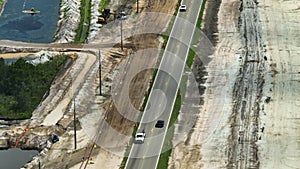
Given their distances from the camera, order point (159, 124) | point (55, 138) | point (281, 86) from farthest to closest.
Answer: point (281, 86), point (159, 124), point (55, 138)

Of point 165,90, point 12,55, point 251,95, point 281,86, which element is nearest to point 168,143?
point 165,90

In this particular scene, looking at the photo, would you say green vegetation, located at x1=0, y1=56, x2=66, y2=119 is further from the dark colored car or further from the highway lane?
the dark colored car

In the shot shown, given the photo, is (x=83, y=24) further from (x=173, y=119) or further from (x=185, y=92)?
(x=173, y=119)

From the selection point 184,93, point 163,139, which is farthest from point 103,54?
point 163,139

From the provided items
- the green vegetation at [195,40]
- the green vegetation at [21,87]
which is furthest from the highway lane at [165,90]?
the green vegetation at [21,87]

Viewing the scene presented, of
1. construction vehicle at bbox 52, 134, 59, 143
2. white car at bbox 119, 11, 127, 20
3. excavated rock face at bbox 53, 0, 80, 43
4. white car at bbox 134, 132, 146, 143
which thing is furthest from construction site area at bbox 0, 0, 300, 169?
white car at bbox 134, 132, 146, 143

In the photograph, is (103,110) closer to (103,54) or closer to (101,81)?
(101,81)

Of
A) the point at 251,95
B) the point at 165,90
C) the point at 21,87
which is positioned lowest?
the point at 21,87
